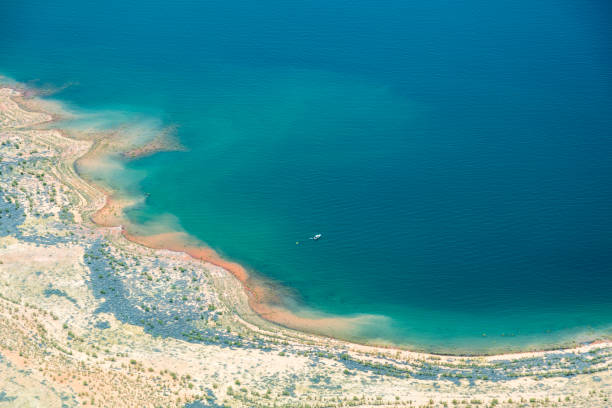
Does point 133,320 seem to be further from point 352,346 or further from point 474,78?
point 474,78

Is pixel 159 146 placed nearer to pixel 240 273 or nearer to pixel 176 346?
pixel 240 273

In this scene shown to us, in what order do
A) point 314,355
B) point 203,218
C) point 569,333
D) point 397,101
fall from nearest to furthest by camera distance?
point 314,355
point 569,333
point 203,218
point 397,101

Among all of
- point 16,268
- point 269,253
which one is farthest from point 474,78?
point 16,268

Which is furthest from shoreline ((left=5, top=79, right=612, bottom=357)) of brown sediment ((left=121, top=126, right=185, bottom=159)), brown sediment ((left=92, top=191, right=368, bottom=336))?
brown sediment ((left=121, top=126, right=185, bottom=159))

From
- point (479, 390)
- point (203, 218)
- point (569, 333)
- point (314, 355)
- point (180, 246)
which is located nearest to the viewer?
point (479, 390)

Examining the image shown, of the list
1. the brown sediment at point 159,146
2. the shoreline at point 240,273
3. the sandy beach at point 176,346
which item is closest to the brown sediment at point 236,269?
the shoreline at point 240,273

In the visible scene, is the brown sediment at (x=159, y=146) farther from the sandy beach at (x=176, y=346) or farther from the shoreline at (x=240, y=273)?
the sandy beach at (x=176, y=346)

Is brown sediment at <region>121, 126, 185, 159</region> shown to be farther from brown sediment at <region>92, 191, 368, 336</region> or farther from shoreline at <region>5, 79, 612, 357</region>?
brown sediment at <region>92, 191, 368, 336</region>
